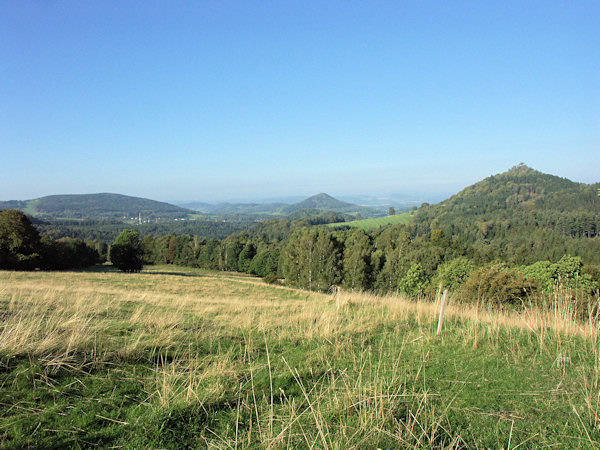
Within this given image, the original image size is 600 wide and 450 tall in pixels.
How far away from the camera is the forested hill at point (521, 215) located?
92.8 meters

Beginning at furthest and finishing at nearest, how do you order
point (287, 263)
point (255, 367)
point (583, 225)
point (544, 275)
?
point (583, 225) < point (287, 263) < point (544, 275) < point (255, 367)

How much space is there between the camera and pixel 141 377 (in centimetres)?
423

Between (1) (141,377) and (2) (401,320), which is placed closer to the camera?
(1) (141,377)

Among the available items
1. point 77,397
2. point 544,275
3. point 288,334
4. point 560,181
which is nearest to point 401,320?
point 288,334

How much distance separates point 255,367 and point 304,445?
1.90 metres

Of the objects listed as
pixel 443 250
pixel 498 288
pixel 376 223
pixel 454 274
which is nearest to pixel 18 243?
pixel 498 288

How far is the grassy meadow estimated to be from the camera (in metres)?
2.98

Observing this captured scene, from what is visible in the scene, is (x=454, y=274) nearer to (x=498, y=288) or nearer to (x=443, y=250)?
(x=443, y=250)

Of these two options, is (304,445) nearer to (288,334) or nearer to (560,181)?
(288,334)

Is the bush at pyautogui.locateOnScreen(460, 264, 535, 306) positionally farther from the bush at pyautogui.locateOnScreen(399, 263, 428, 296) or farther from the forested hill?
the forested hill

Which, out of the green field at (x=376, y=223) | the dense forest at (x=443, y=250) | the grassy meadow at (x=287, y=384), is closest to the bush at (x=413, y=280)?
the dense forest at (x=443, y=250)

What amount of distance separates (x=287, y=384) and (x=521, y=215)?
158 meters

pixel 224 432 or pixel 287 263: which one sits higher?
pixel 224 432

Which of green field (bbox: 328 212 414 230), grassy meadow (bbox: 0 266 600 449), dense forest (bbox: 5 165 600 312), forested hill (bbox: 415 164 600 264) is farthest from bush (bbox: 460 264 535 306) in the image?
green field (bbox: 328 212 414 230)
